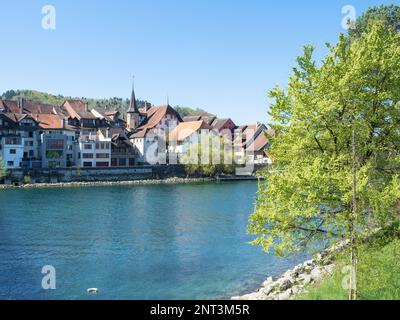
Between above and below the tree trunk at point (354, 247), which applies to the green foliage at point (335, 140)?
above

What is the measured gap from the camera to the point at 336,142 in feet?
51.3

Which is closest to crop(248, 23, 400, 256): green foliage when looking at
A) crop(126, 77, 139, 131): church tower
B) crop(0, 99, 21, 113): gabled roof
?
crop(0, 99, 21, 113): gabled roof

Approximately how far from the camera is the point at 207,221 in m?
42.9

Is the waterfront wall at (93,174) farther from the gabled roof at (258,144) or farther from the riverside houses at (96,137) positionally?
the gabled roof at (258,144)

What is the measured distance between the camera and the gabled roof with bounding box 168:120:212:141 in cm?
10400

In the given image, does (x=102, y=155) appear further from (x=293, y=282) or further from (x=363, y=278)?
(x=363, y=278)

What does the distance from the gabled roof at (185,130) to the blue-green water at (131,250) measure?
48468 millimetres

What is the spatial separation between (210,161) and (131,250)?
62367 mm

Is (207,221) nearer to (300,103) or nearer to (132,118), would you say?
(300,103)

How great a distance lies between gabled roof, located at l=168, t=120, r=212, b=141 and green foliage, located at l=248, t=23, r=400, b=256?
87.6 metres

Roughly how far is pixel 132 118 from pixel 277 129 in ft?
334

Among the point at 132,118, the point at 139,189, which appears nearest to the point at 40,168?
the point at 139,189

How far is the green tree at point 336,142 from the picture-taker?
14219 millimetres
